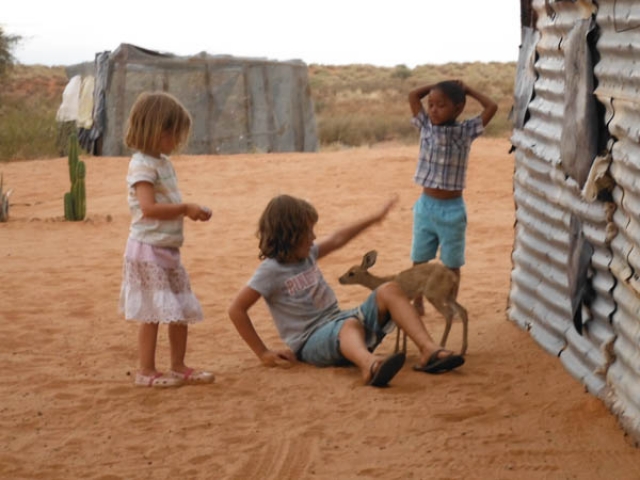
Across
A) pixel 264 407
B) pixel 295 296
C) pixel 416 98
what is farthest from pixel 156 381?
pixel 416 98

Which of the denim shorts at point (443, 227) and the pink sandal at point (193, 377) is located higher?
the denim shorts at point (443, 227)

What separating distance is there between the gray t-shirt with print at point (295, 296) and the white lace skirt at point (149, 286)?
A: 46 cm

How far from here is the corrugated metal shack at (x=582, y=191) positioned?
4809mm

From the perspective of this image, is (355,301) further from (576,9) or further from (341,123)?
(341,123)

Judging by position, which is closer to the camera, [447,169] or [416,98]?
[447,169]

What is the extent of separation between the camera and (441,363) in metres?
5.62

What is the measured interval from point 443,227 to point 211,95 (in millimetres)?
15461

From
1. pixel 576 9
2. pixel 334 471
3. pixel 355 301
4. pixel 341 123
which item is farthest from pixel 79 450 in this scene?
pixel 341 123

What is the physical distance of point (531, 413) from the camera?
5164 millimetres

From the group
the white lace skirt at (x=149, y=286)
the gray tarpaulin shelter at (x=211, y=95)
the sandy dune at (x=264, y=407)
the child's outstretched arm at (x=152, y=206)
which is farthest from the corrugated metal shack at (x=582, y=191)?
the gray tarpaulin shelter at (x=211, y=95)

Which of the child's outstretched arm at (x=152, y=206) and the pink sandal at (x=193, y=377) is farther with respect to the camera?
the pink sandal at (x=193, y=377)

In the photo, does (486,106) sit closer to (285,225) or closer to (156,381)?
(285,225)

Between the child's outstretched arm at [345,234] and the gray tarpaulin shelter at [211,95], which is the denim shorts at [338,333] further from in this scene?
the gray tarpaulin shelter at [211,95]

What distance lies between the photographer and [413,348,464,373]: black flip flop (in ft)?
18.4
